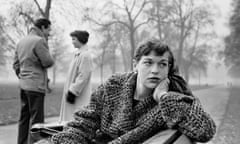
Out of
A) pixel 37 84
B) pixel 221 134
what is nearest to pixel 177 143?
pixel 37 84

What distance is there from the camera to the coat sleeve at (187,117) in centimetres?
163

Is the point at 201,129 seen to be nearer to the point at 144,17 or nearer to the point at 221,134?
the point at 221,134

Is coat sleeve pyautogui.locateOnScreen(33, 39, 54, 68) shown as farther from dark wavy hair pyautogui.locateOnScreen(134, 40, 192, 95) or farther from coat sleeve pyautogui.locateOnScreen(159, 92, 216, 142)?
coat sleeve pyautogui.locateOnScreen(159, 92, 216, 142)

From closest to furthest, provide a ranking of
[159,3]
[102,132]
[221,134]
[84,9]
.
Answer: [102,132] < [221,134] < [84,9] < [159,3]

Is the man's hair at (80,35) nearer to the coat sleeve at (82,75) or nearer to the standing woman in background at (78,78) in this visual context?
the standing woman in background at (78,78)

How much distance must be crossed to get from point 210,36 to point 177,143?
38.1m

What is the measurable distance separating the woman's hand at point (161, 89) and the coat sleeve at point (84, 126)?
0.50 meters

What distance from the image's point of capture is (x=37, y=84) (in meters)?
4.03

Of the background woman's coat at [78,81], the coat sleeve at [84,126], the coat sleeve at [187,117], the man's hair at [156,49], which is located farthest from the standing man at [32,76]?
the coat sleeve at [187,117]

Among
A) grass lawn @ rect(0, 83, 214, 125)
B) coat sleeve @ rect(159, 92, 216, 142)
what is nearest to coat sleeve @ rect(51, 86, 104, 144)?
coat sleeve @ rect(159, 92, 216, 142)

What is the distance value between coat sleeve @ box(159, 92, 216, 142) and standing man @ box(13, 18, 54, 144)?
2.63 m

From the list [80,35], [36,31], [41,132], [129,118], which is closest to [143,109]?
[129,118]

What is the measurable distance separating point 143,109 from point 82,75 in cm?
221

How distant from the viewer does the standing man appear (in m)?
3.97
